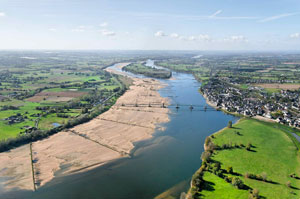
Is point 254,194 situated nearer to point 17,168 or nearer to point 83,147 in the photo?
point 83,147

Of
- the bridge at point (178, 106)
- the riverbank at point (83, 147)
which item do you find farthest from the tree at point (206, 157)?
the bridge at point (178, 106)

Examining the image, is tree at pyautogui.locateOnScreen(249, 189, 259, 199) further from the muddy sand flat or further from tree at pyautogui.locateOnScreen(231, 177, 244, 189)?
the muddy sand flat

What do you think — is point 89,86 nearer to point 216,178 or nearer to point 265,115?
point 265,115

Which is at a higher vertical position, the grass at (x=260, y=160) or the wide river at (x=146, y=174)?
the grass at (x=260, y=160)

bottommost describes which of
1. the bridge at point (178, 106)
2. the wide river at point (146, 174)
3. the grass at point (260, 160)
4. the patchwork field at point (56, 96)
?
the wide river at point (146, 174)

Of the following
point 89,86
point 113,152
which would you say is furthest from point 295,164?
point 89,86

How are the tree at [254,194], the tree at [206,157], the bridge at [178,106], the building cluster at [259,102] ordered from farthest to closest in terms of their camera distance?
the bridge at [178,106], the building cluster at [259,102], the tree at [206,157], the tree at [254,194]

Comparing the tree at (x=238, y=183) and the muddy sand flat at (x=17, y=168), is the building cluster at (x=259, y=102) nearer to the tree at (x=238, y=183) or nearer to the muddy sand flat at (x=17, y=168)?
the tree at (x=238, y=183)
